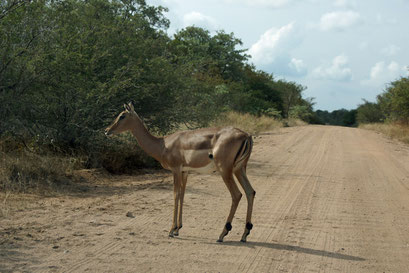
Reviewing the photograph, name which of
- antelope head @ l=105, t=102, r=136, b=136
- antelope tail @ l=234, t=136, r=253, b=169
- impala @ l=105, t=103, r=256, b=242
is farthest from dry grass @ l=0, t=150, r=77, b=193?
antelope tail @ l=234, t=136, r=253, b=169

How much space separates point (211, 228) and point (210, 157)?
1.36 metres

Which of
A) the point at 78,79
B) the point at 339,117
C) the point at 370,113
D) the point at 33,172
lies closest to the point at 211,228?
the point at 33,172

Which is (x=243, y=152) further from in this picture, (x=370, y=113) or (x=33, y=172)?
(x=370, y=113)

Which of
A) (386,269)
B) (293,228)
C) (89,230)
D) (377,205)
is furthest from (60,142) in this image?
(386,269)

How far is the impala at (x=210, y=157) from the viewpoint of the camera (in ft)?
22.6

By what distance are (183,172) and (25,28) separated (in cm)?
579

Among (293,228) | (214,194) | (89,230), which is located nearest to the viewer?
(89,230)

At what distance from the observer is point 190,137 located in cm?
726

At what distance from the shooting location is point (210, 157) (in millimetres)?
6984

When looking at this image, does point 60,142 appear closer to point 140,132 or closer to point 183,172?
point 140,132

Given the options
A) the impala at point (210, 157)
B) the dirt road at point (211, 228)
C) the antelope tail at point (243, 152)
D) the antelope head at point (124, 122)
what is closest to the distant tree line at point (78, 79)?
the dirt road at point (211, 228)

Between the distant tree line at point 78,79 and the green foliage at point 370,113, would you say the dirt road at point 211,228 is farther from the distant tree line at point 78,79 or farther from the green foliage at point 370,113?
the green foliage at point 370,113

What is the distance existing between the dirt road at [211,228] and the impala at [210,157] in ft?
1.60

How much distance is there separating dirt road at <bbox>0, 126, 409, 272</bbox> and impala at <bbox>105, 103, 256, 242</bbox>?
49 cm
